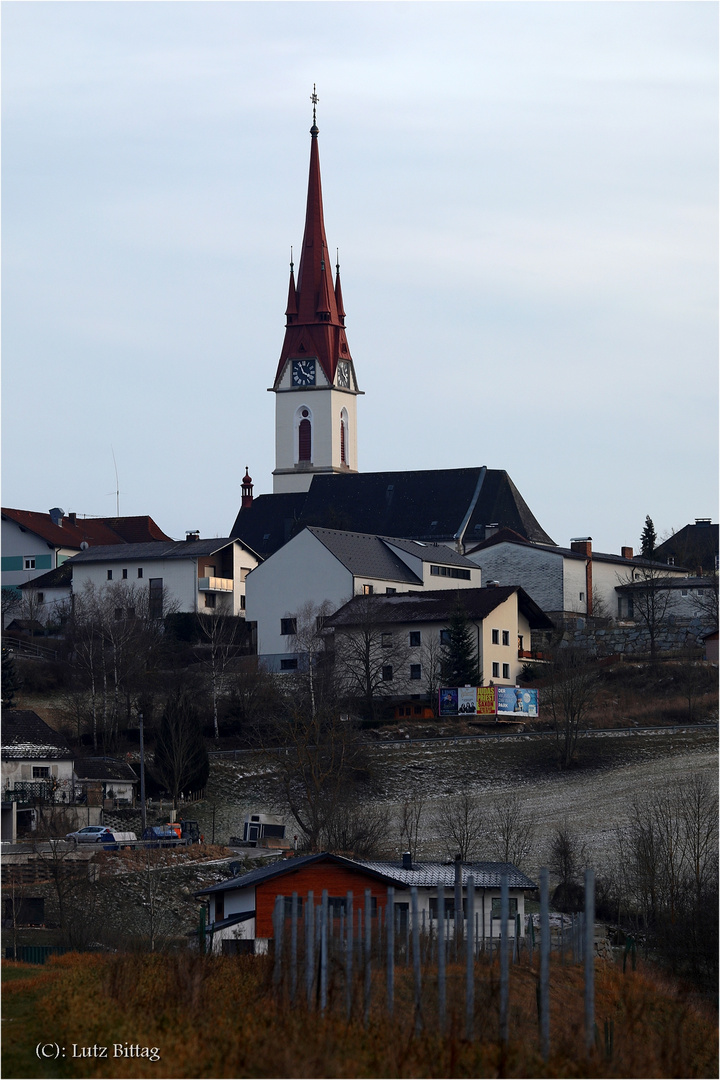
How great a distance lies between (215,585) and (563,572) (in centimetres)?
1727

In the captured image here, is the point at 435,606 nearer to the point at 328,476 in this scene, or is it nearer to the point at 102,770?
the point at 102,770

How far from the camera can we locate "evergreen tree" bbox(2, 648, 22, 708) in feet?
200

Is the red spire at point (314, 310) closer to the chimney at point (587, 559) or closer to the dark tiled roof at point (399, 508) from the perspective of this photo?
the dark tiled roof at point (399, 508)

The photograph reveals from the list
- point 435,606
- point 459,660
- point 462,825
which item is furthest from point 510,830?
point 435,606

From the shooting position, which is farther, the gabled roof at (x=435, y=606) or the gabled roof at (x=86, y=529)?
the gabled roof at (x=86, y=529)

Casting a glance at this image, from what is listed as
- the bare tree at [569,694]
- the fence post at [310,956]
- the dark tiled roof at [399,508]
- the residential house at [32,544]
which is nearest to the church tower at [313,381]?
the dark tiled roof at [399,508]

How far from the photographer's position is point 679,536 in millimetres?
101125

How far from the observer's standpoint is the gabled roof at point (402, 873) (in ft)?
99.9

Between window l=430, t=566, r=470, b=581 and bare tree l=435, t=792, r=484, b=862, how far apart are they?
30708 millimetres

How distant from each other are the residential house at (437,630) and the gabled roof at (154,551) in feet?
45.2

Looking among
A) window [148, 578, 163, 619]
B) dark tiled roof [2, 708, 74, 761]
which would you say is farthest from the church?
dark tiled roof [2, 708, 74, 761]

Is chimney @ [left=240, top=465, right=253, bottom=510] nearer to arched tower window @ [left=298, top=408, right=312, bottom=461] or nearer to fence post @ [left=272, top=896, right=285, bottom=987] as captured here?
arched tower window @ [left=298, top=408, right=312, bottom=461]

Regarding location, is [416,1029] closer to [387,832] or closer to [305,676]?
[387,832]

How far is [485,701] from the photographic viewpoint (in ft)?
196
